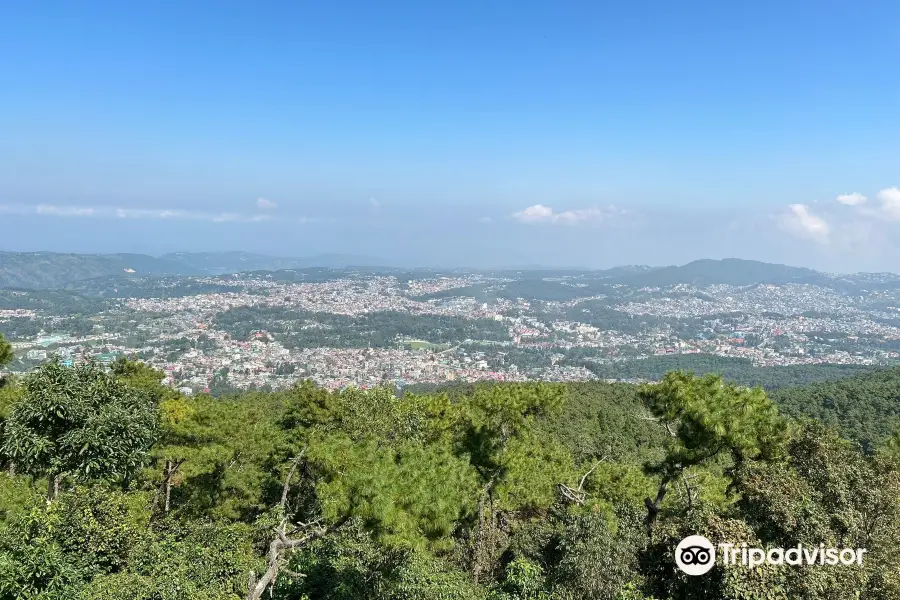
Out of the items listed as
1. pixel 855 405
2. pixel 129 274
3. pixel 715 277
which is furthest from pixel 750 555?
pixel 715 277

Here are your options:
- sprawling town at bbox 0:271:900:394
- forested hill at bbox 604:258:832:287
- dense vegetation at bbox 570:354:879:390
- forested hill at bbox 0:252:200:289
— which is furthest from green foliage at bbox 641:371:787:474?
forested hill at bbox 604:258:832:287

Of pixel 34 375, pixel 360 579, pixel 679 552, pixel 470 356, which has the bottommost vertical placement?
pixel 470 356

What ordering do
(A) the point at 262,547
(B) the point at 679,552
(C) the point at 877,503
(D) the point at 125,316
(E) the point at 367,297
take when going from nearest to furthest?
(B) the point at 679,552
(C) the point at 877,503
(A) the point at 262,547
(D) the point at 125,316
(E) the point at 367,297

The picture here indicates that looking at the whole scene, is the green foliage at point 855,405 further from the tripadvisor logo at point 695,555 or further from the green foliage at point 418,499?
the tripadvisor logo at point 695,555

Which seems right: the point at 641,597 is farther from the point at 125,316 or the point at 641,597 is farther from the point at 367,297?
the point at 367,297

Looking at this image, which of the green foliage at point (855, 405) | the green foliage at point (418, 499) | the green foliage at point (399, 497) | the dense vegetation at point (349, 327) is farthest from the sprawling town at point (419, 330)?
the green foliage at point (399, 497)

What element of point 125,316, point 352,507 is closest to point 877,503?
point 352,507

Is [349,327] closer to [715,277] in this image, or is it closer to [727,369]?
[727,369]

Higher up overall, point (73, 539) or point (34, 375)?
point (34, 375)

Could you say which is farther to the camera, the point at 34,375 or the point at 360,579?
the point at 34,375

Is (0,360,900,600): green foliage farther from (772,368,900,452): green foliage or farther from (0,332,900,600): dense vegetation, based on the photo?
(772,368,900,452): green foliage
